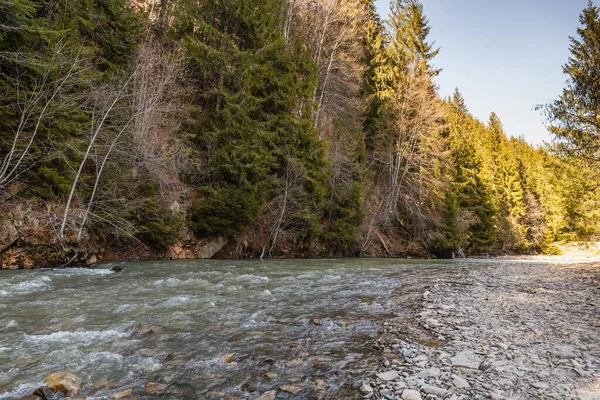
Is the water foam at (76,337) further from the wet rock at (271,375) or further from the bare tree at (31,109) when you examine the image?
the bare tree at (31,109)

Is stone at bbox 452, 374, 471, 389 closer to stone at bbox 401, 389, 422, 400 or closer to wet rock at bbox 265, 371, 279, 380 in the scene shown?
stone at bbox 401, 389, 422, 400

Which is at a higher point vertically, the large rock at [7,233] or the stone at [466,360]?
the large rock at [7,233]

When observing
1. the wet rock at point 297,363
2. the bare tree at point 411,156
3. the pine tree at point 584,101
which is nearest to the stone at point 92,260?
the wet rock at point 297,363

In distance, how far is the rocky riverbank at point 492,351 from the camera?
9.02 feet

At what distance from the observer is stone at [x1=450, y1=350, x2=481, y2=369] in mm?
3227

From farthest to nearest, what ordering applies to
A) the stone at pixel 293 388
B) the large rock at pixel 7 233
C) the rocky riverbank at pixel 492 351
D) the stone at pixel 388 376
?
the large rock at pixel 7 233, the stone at pixel 388 376, the stone at pixel 293 388, the rocky riverbank at pixel 492 351

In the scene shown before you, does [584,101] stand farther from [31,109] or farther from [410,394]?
[31,109]

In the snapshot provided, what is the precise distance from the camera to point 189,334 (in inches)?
168

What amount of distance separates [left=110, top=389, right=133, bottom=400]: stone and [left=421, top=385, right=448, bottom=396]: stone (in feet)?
8.20

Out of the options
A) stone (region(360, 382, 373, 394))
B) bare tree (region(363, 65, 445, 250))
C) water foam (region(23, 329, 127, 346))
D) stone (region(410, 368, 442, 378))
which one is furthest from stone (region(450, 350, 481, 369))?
bare tree (region(363, 65, 445, 250))

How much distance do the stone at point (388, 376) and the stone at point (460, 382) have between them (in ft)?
1.61

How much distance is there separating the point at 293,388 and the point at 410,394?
3.29 ft

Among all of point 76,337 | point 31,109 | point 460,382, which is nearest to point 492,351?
point 460,382

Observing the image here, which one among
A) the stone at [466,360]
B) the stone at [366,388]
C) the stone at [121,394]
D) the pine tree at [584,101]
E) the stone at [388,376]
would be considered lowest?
the stone at [121,394]
